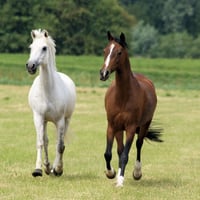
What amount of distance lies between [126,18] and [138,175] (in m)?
80.0

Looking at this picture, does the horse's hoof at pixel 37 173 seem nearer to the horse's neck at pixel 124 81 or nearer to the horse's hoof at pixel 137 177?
the horse's hoof at pixel 137 177

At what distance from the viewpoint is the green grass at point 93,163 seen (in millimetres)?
9586

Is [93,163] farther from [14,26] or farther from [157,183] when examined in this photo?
[14,26]

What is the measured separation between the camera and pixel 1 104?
25984 millimetres

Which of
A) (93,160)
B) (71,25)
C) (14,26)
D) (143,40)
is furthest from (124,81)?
(143,40)

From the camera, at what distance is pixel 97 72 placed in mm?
46906

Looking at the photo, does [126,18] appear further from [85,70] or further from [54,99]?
[54,99]

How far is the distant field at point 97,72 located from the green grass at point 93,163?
1747 centimetres

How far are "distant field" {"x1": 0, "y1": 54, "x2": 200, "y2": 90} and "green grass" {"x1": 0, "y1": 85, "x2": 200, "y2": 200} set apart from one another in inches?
688

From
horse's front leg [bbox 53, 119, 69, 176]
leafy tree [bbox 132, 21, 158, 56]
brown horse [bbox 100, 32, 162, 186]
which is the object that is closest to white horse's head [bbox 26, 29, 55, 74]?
horse's front leg [bbox 53, 119, 69, 176]

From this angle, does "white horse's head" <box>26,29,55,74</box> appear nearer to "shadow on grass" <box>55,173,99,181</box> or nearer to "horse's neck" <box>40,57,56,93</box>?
"horse's neck" <box>40,57,56,93</box>

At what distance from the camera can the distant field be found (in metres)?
41.4

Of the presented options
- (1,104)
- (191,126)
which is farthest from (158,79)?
(191,126)

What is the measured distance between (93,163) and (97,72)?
112 feet
